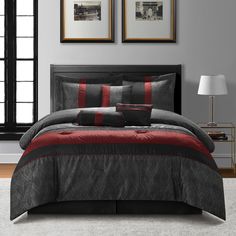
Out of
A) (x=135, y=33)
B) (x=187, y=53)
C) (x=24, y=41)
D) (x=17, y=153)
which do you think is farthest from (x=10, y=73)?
(x=187, y=53)

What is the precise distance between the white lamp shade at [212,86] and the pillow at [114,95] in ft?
2.50

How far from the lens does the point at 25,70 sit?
7078 millimetres

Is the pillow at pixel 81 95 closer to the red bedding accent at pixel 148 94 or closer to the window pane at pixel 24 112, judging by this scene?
the red bedding accent at pixel 148 94

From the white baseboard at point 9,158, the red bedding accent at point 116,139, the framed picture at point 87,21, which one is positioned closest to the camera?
the red bedding accent at point 116,139

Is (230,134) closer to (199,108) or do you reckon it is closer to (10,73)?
(199,108)

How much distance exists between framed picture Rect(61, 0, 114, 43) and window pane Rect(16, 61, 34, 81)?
502 mm

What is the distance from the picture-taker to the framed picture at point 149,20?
22.4 ft

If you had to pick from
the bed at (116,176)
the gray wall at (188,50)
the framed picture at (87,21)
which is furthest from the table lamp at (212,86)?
the bed at (116,176)

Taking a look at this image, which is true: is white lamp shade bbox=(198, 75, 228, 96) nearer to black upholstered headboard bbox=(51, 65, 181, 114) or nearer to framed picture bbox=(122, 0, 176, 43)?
black upholstered headboard bbox=(51, 65, 181, 114)

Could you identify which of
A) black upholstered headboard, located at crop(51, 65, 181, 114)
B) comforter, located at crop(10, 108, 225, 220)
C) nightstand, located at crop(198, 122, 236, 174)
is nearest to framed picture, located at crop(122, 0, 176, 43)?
black upholstered headboard, located at crop(51, 65, 181, 114)

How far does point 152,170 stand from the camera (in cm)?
434

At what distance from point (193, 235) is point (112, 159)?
797mm

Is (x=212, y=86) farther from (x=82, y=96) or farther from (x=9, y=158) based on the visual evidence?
(x=9, y=158)

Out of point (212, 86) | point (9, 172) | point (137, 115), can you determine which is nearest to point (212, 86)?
point (212, 86)
